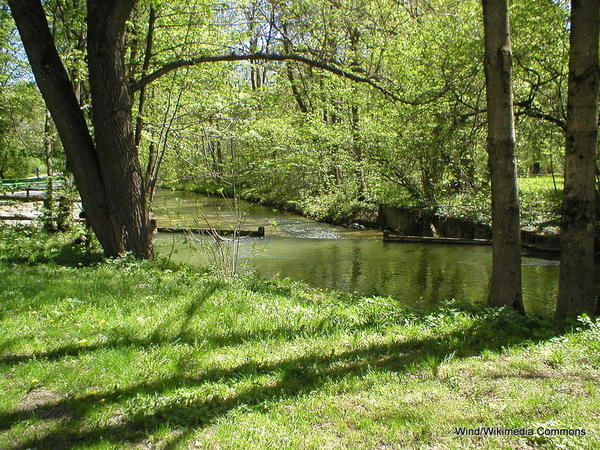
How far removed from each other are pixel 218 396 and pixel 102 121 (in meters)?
6.29

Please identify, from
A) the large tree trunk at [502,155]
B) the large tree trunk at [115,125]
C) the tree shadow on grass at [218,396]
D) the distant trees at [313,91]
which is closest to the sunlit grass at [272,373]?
the tree shadow on grass at [218,396]

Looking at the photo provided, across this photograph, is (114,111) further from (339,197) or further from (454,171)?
(339,197)

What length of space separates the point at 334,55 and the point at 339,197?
1844cm

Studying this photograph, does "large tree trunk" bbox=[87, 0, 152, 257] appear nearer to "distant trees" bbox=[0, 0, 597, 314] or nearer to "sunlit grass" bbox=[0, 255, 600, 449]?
"distant trees" bbox=[0, 0, 597, 314]

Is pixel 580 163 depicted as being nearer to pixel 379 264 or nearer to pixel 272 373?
pixel 272 373

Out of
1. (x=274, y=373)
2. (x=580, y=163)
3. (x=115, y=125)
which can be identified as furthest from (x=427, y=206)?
(x=274, y=373)

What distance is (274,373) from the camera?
4453mm

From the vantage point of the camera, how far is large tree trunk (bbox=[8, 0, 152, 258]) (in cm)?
828

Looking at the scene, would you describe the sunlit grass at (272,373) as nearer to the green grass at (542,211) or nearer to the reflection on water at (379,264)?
the reflection on water at (379,264)

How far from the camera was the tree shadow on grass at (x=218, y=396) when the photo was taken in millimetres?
3464

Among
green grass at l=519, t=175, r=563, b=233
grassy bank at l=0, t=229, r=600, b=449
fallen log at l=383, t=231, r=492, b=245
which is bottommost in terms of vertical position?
fallen log at l=383, t=231, r=492, b=245

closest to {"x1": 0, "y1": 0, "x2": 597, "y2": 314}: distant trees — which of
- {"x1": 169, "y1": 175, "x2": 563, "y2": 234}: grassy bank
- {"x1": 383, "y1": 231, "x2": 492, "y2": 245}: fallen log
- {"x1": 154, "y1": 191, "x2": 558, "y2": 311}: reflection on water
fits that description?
{"x1": 169, "y1": 175, "x2": 563, "y2": 234}: grassy bank

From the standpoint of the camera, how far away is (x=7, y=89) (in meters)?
18.0

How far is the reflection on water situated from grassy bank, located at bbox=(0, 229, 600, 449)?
3340 mm
